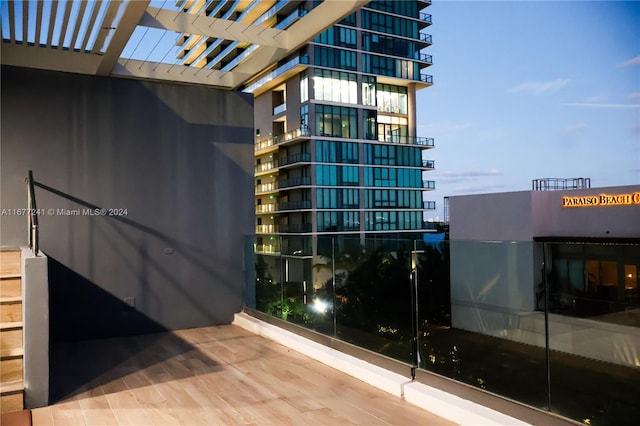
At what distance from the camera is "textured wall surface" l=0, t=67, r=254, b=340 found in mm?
6074

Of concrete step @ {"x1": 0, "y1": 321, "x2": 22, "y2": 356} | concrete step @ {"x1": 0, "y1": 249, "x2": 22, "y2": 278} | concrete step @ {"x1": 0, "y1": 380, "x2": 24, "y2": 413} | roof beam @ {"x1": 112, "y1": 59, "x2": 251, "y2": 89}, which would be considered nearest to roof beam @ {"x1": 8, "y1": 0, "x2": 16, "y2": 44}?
roof beam @ {"x1": 112, "y1": 59, "x2": 251, "y2": 89}

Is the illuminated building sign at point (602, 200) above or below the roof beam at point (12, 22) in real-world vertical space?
below

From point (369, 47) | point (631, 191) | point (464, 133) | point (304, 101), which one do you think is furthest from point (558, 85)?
point (631, 191)

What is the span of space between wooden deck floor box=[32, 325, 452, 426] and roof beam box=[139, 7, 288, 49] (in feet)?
10.6

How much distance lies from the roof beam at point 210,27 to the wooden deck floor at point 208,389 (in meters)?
3.24

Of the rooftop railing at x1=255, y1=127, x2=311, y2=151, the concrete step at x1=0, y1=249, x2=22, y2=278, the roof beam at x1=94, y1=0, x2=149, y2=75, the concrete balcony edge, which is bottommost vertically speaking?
the concrete balcony edge

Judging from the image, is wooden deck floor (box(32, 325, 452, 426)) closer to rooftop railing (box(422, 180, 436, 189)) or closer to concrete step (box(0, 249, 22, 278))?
concrete step (box(0, 249, 22, 278))

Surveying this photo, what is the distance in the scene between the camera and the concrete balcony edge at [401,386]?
11.3 ft

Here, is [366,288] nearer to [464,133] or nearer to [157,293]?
[157,293]

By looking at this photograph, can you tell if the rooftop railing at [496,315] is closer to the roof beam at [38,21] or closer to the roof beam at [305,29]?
the roof beam at [305,29]

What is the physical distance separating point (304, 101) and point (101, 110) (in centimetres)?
3638

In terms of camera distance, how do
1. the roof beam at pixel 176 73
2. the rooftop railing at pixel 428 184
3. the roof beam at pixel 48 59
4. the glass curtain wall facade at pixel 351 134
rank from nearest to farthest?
the roof beam at pixel 48 59 → the roof beam at pixel 176 73 → the glass curtain wall facade at pixel 351 134 → the rooftop railing at pixel 428 184

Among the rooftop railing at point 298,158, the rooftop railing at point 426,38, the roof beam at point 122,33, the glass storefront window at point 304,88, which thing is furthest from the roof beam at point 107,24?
the rooftop railing at point 426,38

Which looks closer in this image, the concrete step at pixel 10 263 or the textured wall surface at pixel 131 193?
the concrete step at pixel 10 263
